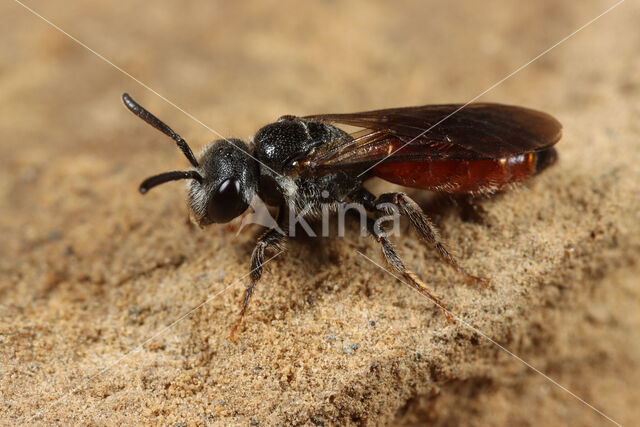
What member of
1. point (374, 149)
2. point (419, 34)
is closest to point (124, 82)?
point (419, 34)

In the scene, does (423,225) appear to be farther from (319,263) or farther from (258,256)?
(258,256)

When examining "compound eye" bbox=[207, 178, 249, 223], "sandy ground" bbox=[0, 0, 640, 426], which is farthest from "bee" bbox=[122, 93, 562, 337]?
"sandy ground" bbox=[0, 0, 640, 426]

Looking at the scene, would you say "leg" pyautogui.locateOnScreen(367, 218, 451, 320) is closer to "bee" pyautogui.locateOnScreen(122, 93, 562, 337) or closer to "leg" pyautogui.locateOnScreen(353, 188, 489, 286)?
"bee" pyautogui.locateOnScreen(122, 93, 562, 337)

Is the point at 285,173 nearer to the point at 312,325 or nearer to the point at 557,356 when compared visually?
the point at 312,325

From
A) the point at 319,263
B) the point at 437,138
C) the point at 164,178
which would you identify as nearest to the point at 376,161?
the point at 437,138

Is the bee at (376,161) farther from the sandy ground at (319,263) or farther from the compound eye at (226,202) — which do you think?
the sandy ground at (319,263)

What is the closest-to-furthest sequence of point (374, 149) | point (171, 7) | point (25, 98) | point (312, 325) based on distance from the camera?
point (312, 325)
point (374, 149)
point (25, 98)
point (171, 7)
